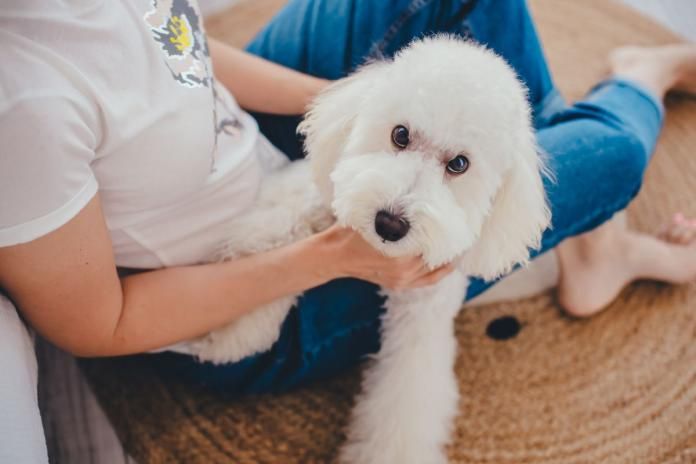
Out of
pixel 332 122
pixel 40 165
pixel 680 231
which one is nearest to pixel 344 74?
pixel 332 122

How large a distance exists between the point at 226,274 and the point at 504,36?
0.62 meters

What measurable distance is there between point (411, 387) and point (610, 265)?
21.2 inches

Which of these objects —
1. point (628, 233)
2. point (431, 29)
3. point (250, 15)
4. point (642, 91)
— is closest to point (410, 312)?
point (431, 29)

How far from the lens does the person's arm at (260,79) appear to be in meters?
0.96

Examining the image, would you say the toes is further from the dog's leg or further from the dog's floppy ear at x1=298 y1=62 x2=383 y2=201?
the dog's floppy ear at x1=298 y1=62 x2=383 y2=201

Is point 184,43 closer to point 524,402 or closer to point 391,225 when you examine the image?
point 391,225

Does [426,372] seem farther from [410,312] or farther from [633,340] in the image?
[633,340]

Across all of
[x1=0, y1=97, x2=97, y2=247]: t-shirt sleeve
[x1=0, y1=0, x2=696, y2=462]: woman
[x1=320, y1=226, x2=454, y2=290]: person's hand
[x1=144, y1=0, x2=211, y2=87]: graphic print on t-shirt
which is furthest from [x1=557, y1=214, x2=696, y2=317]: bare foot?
[x1=0, y1=97, x2=97, y2=247]: t-shirt sleeve

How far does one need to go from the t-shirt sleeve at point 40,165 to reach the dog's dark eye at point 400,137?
0.36 m

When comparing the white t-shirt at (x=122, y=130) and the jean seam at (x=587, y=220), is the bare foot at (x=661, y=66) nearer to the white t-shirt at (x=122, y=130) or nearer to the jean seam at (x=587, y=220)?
the jean seam at (x=587, y=220)

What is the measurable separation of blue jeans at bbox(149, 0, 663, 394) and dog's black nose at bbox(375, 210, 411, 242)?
0.23 meters

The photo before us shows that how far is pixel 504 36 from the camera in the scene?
0.94m

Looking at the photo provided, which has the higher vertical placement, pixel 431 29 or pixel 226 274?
pixel 431 29

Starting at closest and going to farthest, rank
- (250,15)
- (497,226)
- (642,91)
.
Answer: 1. (497,226)
2. (642,91)
3. (250,15)
